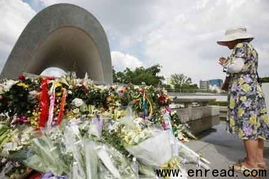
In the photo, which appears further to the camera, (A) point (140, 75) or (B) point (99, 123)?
(A) point (140, 75)

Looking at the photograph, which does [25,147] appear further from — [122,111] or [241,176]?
[241,176]

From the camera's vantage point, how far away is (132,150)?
1.89 metres

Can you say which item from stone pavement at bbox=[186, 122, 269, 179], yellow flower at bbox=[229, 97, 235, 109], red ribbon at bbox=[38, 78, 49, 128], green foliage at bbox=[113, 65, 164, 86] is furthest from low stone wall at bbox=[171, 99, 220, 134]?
green foliage at bbox=[113, 65, 164, 86]

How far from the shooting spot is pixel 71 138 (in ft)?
6.13

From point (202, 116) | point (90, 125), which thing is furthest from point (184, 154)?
point (202, 116)

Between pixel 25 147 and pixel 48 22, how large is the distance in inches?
393

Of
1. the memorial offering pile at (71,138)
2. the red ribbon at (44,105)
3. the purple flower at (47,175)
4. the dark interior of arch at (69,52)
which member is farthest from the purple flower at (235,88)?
the dark interior of arch at (69,52)

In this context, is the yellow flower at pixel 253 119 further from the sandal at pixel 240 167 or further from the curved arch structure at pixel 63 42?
the curved arch structure at pixel 63 42

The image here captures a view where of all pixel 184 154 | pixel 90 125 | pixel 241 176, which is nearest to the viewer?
pixel 90 125

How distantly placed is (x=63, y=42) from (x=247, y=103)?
1150 cm

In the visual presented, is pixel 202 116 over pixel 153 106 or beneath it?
beneath

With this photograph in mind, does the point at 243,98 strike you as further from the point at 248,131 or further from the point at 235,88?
the point at 248,131

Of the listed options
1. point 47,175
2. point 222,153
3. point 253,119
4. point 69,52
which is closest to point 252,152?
point 253,119

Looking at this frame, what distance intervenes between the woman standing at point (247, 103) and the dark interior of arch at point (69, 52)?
955cm
